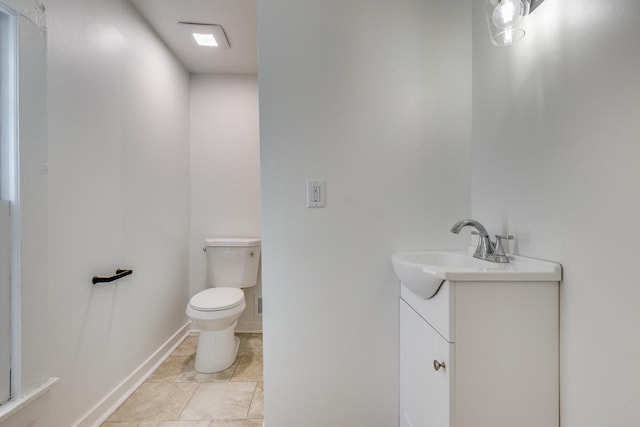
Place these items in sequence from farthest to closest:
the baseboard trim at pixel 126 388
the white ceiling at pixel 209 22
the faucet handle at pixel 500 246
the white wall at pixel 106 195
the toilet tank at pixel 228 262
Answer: the toilet tank at pixel 228 262 < the white ceiling at pixel 209 22 < the baseboard trim at pixel 126 388 < the white wall at pixel 106 195 < the faucet handle at pixel 500 246

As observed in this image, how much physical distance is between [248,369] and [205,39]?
236 centimetres

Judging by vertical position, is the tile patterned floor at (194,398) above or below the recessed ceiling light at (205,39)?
below

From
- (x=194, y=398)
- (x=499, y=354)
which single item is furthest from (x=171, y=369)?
(x=499, y=354)

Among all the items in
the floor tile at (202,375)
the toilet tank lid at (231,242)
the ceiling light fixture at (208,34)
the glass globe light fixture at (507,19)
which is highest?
the ceiling light fixture at (208,34)

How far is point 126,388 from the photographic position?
153 centimetres

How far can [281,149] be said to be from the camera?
1173 mm

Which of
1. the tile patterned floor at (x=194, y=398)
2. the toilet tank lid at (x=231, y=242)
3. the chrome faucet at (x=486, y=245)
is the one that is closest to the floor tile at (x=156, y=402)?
the tile patterned floor at (x=194, y=398)

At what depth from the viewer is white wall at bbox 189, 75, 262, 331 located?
235 cm

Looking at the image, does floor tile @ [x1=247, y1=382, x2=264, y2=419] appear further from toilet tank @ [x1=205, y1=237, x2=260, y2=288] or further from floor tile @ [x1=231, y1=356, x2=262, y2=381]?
toilet tank @ [x1=205, y1=237, x2=260, y2=288]

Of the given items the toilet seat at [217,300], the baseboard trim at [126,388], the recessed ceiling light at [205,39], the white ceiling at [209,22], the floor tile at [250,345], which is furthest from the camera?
the floor tile at [250,345]

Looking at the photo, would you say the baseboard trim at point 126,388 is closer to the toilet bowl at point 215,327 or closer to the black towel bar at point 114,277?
the toilet bowl at point 215,327

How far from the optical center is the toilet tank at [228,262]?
85.2 inches

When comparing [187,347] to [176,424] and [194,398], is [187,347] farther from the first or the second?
[176,424]

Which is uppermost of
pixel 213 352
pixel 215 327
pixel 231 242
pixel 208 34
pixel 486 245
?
pixel 208 34
